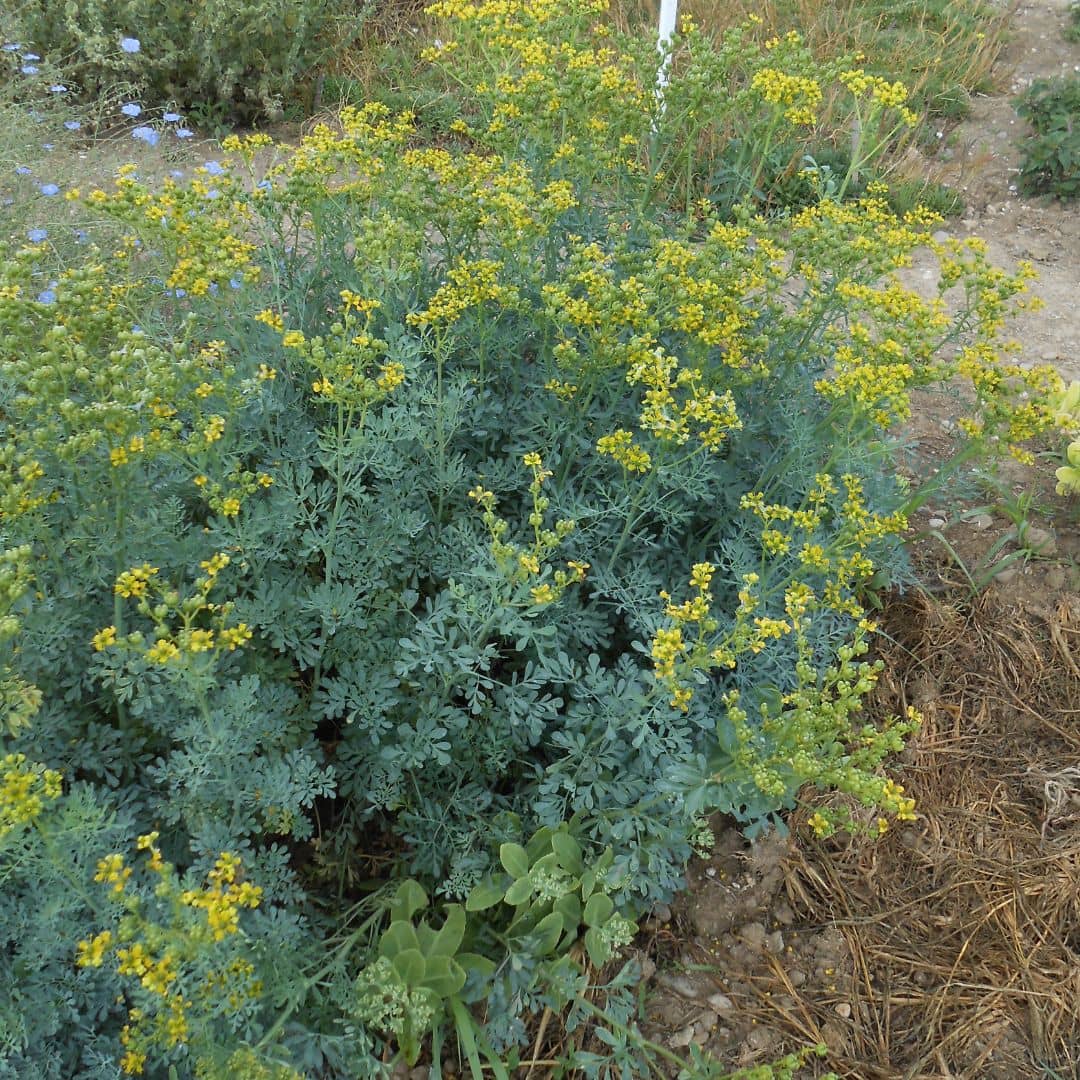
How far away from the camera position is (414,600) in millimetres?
2543

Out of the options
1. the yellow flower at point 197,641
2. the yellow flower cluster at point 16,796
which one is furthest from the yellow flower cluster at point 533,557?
the yellow flower cluster at point 16,796

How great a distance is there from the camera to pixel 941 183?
603 cm

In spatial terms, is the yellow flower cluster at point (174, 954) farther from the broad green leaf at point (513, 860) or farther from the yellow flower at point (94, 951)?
the broad green leaf at point (513, 860)

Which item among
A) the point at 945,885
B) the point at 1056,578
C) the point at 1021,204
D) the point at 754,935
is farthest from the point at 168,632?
the point at 1021,204

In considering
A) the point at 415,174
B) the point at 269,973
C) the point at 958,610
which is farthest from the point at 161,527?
the point at 958,610

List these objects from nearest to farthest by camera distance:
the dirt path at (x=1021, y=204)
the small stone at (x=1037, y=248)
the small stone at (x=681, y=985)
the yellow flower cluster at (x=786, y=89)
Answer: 1. the small stone at (x=681, y=985)
2. the yellow flower cluster at (x=786, y=89)
3. the dirt path at (x=1021, y=204)
4. the small stone at (x=1037, y=248)


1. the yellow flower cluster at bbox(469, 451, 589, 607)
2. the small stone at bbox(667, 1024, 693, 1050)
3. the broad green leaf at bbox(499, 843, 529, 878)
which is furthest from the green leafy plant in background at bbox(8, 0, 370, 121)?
the small stone at bbox(667, 1024, 693, 1050)

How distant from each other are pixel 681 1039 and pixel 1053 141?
220 inches

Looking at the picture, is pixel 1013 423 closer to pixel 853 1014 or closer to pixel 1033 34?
pixel 853 1014

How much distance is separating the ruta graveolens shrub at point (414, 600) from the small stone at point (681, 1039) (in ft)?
0.22

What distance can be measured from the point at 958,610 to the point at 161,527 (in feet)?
8.61

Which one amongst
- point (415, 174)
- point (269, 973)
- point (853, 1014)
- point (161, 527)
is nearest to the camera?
point (269, 973)

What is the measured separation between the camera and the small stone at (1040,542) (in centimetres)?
357

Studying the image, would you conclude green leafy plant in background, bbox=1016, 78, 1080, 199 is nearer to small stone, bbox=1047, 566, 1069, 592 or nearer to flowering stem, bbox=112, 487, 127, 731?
small stone, bbox=1047, 566, 1069, 592
